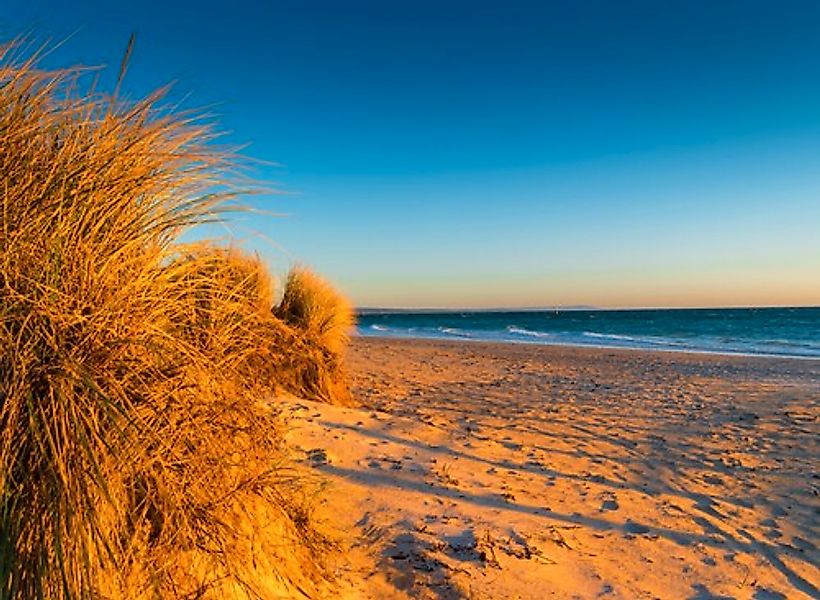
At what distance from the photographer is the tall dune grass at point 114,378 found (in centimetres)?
186

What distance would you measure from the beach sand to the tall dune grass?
3.94ft

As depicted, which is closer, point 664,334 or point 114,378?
point 114,378

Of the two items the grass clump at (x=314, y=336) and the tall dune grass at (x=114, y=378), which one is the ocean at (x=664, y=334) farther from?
the tall dune grass at (x=114, y=378)

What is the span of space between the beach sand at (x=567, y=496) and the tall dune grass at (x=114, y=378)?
120 cm

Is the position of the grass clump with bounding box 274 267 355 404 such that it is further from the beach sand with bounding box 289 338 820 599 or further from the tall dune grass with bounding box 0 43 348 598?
the tall dune grass with bounding box 0 43 348 598

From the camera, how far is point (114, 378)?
6.93 ft

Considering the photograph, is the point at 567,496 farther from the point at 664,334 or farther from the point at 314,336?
the point at 664,334

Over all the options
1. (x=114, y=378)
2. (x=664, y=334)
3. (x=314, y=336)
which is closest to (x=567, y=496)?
(x=114, y=378)

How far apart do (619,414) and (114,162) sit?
29.8ft

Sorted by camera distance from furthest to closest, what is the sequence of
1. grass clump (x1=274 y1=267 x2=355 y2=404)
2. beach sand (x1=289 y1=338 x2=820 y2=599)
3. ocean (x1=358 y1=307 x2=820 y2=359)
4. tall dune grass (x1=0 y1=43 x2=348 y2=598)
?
ocean (x1=358 y1=307 x2=820 y2=359)
grass clump (x1=274 y1=267 x2=355 y2=404)
beach sand (x1=289 y1=338 x2=820 y2=599)
tall dune grass (x1=0 y1=43 x2=348 y2=598)

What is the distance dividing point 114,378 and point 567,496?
4.34 m

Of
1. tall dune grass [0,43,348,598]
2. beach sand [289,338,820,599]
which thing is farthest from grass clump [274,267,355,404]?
tall dune grass [0,43,348,598]

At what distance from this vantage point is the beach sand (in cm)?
381

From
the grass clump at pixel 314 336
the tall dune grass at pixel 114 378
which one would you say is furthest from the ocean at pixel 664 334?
the tall dune grass at pixel 114 378
